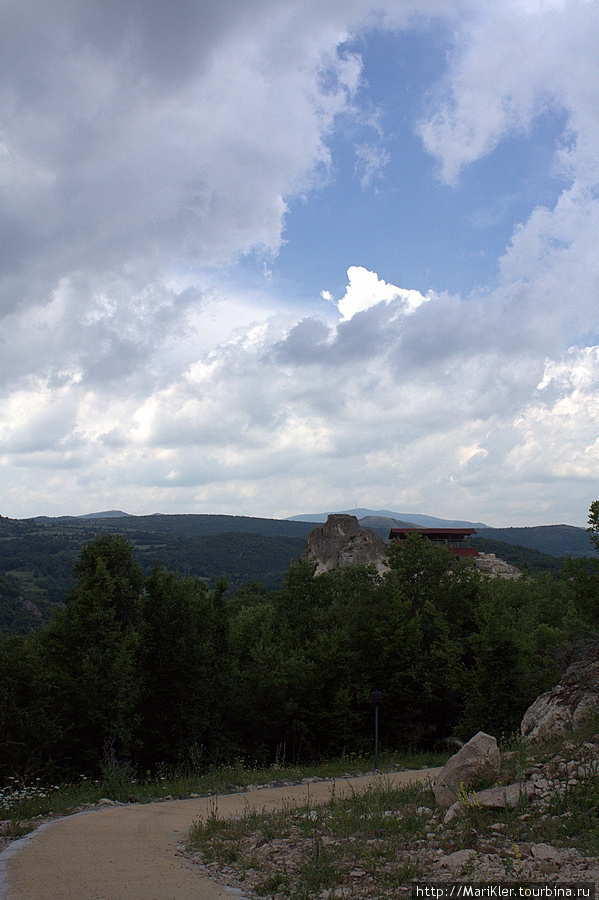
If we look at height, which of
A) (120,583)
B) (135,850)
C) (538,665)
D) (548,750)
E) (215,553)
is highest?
(120,583)

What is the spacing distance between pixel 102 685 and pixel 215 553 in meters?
166

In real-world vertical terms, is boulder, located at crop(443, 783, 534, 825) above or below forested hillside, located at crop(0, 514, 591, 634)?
above

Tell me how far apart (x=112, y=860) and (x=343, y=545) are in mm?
57196

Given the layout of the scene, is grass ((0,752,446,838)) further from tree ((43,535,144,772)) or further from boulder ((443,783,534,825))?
boulder ((443,783,534,825))

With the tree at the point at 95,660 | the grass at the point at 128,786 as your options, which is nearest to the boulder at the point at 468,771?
the grass at the point at 128,786

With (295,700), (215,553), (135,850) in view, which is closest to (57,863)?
(135,850)

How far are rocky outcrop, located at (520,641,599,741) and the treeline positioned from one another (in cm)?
107

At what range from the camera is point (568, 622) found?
35.2 metres

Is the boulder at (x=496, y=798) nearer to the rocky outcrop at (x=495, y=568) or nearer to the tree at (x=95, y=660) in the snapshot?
the tree at (x=95, y=660)

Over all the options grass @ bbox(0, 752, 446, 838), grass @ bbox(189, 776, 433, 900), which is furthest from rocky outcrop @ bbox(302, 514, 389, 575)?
grass @ bbox(189, 776, 433, 900)

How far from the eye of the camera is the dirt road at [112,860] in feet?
22.4

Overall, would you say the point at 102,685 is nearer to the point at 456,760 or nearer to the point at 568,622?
the point at 456,760

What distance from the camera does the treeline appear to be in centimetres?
1820

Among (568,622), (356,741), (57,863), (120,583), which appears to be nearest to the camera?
(57,863)
